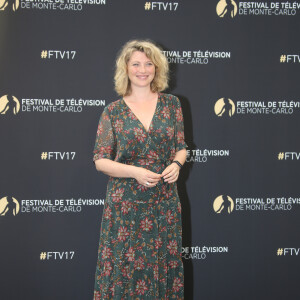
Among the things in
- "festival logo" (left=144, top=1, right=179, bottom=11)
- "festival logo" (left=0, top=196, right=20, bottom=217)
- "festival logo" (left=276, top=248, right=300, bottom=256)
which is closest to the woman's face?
"festival logo" (left=144, top=1, right=179, bottom=11)

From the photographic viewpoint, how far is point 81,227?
127 inches

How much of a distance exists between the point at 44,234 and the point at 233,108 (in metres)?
1.88

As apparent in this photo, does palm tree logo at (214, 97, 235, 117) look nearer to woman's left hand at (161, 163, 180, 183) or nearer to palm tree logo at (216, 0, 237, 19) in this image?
palm tree logo at (216, 0, 237, 19)

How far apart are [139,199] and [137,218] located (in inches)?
4.7

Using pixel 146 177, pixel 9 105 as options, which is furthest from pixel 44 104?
Result: pixel 146 177

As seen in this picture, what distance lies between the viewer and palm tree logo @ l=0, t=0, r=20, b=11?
10.1 feet

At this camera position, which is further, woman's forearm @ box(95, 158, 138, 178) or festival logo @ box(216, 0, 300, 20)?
festival logo @ box(216, 0, 300, 20)

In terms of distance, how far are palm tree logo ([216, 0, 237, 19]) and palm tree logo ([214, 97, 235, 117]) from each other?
68cm

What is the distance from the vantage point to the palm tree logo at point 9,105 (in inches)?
122

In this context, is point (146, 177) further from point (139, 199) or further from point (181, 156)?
point (181, 156)

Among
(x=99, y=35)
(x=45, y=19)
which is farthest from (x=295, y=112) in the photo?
(x=45, y=19)

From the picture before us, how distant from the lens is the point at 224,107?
3.26 m

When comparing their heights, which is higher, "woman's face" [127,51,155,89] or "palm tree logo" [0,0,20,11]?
"palm tree logo" [0,0,20,11]

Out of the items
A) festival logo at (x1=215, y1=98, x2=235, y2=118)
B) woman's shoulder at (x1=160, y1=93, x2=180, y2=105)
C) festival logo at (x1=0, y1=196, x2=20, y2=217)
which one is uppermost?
festival logo at (x1=215, y1=98, x2=235, y2=118)
